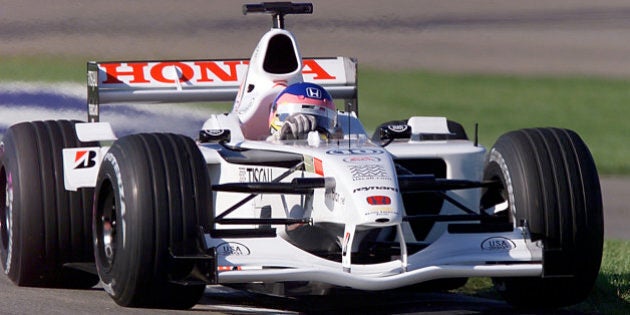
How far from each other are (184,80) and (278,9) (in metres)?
0.95

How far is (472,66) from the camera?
84.7 feet

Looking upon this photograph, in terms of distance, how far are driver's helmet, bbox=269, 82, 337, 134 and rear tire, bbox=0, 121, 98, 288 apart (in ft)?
4.33

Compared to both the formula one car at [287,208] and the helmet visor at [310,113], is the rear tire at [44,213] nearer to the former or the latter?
the formula one car at [287,208]

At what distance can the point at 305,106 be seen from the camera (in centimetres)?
1010

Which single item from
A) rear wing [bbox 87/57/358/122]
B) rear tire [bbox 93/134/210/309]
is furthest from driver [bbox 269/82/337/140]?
rear tire [bbox 93/134/210/309]

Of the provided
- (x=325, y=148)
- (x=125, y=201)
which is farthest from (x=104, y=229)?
(x=325, y=148)

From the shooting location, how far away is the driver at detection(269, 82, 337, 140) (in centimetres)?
990

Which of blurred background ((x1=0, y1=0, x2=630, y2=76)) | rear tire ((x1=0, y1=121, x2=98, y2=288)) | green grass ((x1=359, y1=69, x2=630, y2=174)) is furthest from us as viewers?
green grass ((x1=359, y1=69, x2=630, y2=174))

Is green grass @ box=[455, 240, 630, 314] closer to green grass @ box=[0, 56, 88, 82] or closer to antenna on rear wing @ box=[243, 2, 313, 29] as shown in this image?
antenna on rear wing @ box=[243, 2, 313, 29]

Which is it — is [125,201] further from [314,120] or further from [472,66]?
[472,66]

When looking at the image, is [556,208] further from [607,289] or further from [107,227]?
[107,227]

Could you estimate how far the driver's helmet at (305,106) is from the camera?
10.1 m

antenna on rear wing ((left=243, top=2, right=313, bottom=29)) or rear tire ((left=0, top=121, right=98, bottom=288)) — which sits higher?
antenna on rear wing ((left=243, top=2, right=313, bottom=29))

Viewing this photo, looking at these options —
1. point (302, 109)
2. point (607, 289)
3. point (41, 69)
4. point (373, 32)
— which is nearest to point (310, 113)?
point (302, 109)
